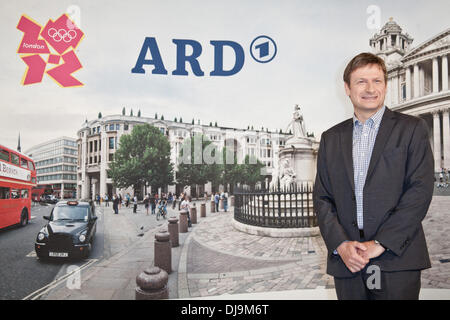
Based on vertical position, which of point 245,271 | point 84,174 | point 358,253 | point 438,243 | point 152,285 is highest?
point 84,174

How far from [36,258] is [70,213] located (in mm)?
686

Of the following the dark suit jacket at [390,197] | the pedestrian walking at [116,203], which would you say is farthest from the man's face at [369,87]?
the pedestrian walking at [116,203]

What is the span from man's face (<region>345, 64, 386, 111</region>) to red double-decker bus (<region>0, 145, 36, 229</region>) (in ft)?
12.7

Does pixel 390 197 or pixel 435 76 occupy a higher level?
pixel 435 76

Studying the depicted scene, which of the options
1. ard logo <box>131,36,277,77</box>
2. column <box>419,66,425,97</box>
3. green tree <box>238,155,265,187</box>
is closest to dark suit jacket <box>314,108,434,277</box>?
ard logo <box>131,36,277,77</box>

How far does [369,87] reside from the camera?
5.79 ft

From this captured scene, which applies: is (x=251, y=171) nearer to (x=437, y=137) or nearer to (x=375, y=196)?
(x=437, y=137)

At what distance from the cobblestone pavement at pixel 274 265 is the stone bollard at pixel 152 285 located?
2.41 ft

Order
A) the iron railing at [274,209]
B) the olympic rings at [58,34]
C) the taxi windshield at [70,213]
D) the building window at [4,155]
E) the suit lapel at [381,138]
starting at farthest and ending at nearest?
the iron railing at [274,209], the taxi windshield at [70,213], the olympic rings at [58,34], the building window at [4,155], the suit lapel at [381,138]

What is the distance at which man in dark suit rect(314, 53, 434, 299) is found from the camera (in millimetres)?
1507

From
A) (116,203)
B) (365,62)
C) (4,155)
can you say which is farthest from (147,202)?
(365,62)

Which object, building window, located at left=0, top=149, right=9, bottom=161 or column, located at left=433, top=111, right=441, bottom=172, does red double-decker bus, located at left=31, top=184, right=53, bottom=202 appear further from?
column, located at left=433, top=111, right=441, bottom=172

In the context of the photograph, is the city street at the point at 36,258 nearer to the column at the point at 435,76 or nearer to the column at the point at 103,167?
the column at the point at 103,167

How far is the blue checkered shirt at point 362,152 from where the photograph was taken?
1704 millimetres
